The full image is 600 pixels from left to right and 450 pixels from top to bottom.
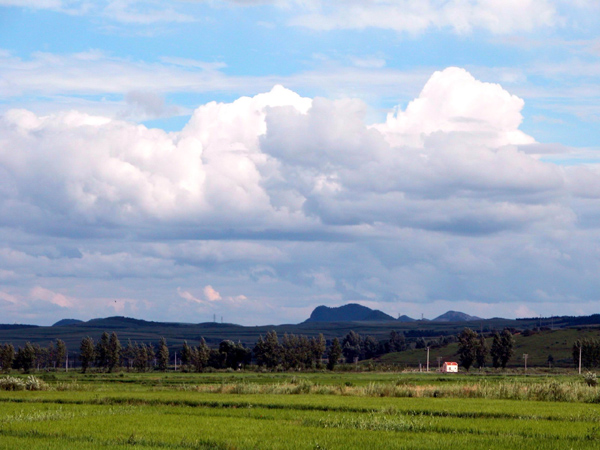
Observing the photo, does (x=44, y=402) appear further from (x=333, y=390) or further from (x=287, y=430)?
(x=287, y=430)

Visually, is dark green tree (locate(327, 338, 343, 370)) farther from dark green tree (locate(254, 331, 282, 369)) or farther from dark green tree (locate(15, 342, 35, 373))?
dark green tree (locate(15, 342, 35, 373))

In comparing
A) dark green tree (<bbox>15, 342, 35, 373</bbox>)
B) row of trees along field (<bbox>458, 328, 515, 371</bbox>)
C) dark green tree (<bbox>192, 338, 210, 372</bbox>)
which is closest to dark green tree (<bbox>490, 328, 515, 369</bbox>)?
row of trees along field (<bbox>458, 328, 515, 371</bbox>)

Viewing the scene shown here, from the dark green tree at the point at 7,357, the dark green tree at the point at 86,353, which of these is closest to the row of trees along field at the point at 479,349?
the dark green tree at the point at 86,353

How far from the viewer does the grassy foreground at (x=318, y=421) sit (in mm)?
34344

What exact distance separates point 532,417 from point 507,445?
44.2 ft

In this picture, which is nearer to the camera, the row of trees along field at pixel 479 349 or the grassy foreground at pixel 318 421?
the grassy foreground at pixel 318 421

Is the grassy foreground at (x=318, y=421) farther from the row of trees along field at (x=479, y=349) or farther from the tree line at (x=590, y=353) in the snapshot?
the row of trees along field at (x=479, y=349)

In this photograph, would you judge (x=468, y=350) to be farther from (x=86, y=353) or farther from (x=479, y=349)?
(x=86, y=353)

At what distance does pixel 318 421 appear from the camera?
43.5m

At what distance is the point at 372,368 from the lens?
18400 cm

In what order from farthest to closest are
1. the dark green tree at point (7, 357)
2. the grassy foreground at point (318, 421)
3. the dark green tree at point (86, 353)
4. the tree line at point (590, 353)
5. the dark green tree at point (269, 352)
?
the dark green tree at point (269, 352) < the dark green tree at point (7, 357) < the dark green tree at point (86, 353) < the tree line at point (590, 353) < the grassy foreground at point (318, 421)

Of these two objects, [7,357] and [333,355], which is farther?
[333,355]

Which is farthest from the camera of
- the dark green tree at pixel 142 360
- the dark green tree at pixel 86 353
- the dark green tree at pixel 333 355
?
the dark green tree at pixel 142 360

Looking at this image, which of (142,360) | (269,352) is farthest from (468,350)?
(142,360)
